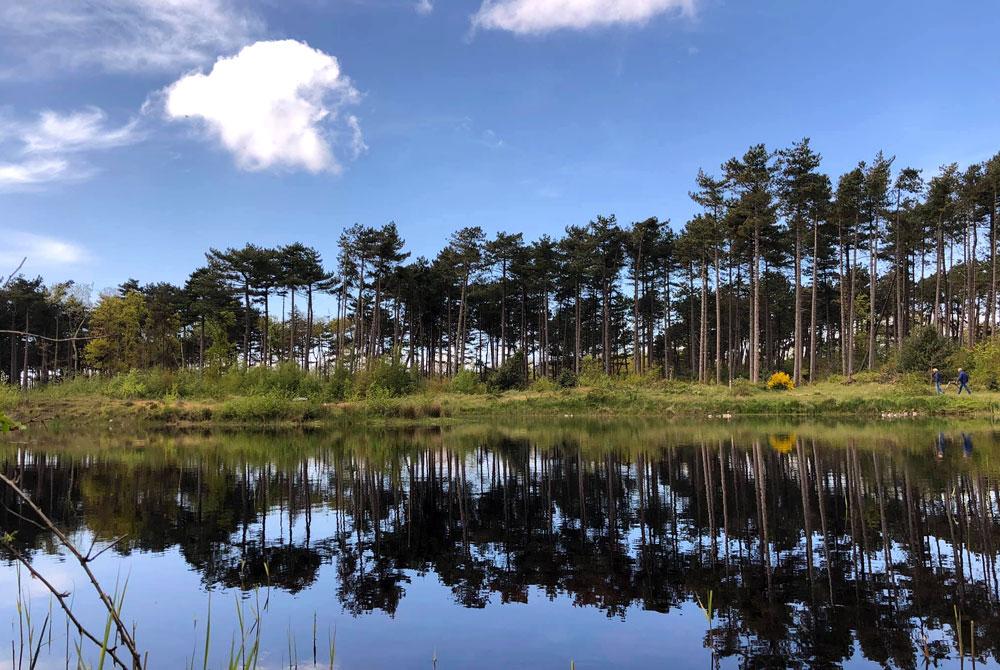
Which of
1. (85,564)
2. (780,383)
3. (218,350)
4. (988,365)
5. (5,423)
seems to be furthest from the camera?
(218,350)

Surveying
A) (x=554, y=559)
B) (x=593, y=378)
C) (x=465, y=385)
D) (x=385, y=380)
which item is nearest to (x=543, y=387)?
(x=593, y=378)

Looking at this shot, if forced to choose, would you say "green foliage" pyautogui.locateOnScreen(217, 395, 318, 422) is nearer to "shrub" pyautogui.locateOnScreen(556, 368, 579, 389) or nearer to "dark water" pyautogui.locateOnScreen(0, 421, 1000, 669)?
"shrub" pyautogui.locateOnScreen(556, 368, 579, 389)

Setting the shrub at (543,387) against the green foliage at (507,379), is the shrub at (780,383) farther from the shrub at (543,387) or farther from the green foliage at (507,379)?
the green foliage at (507,379)

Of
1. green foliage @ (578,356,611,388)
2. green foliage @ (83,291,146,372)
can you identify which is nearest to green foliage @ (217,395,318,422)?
green foliage @ (578,356,611,388)

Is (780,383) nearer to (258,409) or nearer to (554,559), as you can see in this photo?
(258,409)

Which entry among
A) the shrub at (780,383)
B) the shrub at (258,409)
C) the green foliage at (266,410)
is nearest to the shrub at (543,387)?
the shrub at (780,383)

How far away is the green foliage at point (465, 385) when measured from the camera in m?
47.7

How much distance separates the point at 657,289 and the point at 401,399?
38.6m

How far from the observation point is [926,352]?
36.7 m

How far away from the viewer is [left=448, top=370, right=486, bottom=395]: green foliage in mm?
47719

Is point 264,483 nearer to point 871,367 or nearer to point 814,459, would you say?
point 814,459

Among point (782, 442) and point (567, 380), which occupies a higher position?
point (567, 380)

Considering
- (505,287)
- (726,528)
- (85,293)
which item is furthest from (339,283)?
(726,528)

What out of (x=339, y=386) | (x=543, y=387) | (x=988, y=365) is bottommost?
(x=543, y=387)
